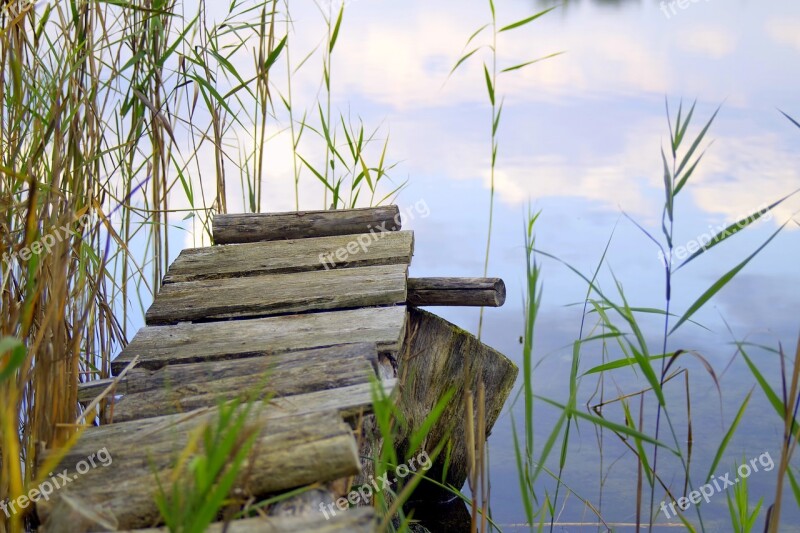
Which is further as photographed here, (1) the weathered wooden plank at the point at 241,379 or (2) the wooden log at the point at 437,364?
(2) the wooden log at the point at 437,364

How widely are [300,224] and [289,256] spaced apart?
0.35m

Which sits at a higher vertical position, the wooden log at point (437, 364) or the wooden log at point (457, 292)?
the wooden log at point (457, 292)

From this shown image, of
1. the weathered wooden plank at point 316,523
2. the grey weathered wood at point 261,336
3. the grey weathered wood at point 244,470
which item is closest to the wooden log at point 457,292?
the grey weathered wood at point 261,336

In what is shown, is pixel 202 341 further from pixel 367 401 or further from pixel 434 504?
pixel 434 504

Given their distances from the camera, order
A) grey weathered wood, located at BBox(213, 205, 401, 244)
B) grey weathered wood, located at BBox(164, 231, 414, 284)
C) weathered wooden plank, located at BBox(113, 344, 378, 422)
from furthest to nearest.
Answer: grey weathered wood, located at BBox(213, 205, 401, 244) → grey weathered wood, located at BBox(164, 231, 414, 284) → weathered wooden plank, located at BBox(113, 344, 378, 422)

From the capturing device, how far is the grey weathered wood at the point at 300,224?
3.69m

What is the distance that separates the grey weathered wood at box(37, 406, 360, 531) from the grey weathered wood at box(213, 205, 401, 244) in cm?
199

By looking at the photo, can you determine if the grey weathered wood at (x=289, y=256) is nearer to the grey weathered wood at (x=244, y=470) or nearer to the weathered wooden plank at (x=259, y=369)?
the weathered wooden plank at (x=259, y=369)

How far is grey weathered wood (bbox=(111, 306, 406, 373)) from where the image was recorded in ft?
8.14

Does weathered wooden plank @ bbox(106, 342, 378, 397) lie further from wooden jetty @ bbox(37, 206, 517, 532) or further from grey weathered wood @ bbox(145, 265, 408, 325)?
grey weathered wood @ bbox(145, 265, 408, 325)

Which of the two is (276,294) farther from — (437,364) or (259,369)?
(437,364)

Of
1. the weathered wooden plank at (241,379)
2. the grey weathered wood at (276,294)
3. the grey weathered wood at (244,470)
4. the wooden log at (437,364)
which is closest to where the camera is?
the grey weathered wood at (244,470)

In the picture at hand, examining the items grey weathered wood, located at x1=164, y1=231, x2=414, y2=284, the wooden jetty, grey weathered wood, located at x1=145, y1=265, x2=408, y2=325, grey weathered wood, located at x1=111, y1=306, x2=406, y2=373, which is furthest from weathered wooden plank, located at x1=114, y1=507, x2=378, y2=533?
grey weathered wood, located at x1=164, y1=231, x2=414, y2=284

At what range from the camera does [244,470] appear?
5.20 feet
